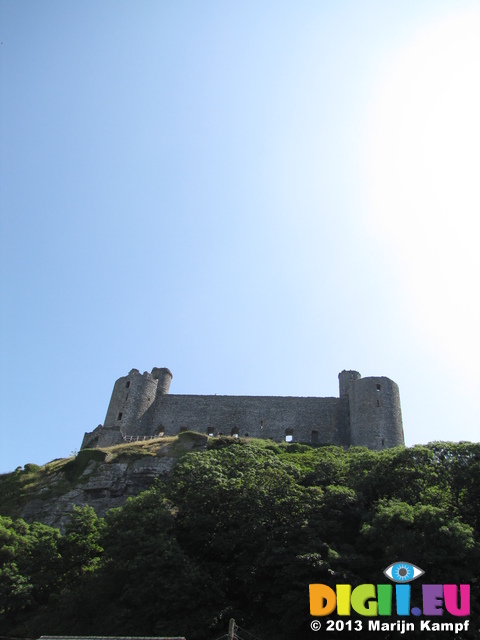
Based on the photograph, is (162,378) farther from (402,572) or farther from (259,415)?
(402,572)

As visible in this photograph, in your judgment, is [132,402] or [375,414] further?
[132,402]

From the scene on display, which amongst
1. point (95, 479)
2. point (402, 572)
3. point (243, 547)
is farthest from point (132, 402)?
point (402, 572)

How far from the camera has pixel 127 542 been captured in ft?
80.7

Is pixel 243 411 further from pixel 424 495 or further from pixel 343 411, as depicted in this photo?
pixel 424 495

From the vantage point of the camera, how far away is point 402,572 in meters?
20.3

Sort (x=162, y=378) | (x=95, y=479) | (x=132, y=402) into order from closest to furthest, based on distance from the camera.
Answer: (x=95, y=479) → (x=132, y=402) → (x=162, y=378)

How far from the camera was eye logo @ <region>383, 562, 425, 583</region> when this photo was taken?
65.6 feet

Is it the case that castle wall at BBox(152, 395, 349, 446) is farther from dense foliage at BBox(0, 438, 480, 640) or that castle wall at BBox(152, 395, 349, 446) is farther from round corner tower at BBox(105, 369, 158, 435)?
dense foliage at BBox(0, 438, 480, 640)

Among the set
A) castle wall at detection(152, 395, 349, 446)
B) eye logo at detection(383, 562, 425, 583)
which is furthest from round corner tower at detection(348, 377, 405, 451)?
eye logo at detection(383, 562, 425, 583)

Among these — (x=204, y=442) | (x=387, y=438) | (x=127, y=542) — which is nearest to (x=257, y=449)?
(x=204, y=442)

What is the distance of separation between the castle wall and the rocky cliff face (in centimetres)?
812

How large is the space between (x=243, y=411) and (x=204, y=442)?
33.6ft

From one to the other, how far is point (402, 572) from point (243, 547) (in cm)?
766

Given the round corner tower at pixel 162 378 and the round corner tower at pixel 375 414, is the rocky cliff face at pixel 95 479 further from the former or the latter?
the round corner tower at pixel 375 414
